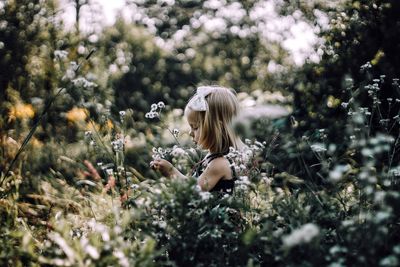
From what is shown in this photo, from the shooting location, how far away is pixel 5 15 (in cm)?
583

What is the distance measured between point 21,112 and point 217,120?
221cm

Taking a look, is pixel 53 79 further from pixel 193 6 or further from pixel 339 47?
pixel 193 6

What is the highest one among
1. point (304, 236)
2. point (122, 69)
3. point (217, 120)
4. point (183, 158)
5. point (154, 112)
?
point (122, 69)

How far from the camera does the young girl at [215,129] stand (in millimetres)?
3426

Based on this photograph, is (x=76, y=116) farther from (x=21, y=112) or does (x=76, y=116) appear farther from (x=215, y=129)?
(x=215, y=129)

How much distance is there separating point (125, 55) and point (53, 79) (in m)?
4.98

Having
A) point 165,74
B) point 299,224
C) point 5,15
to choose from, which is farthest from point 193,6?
point 299,224

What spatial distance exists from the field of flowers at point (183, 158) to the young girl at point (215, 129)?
174 millimetres

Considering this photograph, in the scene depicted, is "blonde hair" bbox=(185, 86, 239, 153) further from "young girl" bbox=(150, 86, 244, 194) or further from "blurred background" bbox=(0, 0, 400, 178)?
"blurred background" bbox=(0, 0, 400, 178)

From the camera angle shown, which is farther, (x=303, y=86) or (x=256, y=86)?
(x=256, y=86)

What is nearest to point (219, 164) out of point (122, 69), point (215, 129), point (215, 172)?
point (215, 172)

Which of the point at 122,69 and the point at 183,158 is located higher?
the point at 122,69

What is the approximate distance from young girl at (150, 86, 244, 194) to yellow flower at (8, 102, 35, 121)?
6.12 feet

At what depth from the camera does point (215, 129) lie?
3514mm
